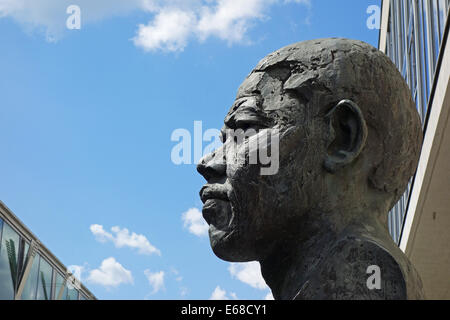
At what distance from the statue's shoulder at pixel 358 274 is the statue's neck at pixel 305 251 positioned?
0.17 ft

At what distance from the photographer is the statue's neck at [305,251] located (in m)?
3.66

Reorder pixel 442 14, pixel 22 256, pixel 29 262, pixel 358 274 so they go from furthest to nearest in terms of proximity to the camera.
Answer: pixel 29 262, pixel 22 256, pixel 442 14, pixel 358 274

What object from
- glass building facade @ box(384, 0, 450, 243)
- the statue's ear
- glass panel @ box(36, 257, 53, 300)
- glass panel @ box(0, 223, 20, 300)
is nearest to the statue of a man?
the statue's ear

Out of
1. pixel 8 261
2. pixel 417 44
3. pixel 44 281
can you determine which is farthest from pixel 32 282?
pixel 417 44

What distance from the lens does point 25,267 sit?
26.6 m

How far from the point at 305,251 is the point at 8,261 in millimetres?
22453

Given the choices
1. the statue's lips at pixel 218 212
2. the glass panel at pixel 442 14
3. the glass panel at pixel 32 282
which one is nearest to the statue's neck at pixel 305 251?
the statue's lips at pixel 218 212

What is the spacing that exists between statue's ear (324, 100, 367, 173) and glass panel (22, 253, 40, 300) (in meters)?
24.0

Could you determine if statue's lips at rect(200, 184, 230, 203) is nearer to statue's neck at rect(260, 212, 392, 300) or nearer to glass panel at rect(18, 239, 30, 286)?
statue's neck at rect(260, 212, 392, 300)

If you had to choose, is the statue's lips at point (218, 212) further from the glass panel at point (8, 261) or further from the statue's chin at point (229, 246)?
the glass panel at point (8, 261)

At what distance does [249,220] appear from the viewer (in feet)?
12.3

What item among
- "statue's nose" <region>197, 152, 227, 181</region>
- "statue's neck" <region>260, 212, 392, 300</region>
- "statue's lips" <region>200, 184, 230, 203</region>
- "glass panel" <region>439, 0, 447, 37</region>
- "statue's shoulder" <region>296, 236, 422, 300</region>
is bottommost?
"statue's shoulder" <region>296, 236, 422, 300</region>

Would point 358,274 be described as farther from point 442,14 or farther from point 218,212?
point 442,14

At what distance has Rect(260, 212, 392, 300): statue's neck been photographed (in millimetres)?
3662
